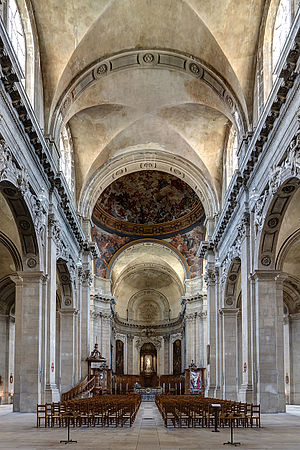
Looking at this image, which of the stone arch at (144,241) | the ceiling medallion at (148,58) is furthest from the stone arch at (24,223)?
the stone arch at (144,241)

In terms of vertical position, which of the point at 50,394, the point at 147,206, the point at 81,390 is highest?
the point at 147,206

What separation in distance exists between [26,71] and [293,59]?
31.6ft

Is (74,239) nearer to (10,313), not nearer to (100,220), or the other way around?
(10,313)

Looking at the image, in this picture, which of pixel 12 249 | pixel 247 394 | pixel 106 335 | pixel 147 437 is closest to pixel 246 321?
pixel 247 394

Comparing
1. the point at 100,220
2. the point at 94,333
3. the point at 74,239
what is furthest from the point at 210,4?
the point at 94,333

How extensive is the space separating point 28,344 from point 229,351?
1232cm

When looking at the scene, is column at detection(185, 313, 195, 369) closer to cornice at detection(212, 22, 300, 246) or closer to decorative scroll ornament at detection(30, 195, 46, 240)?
cornice at detection(212, 22, 300, 246)

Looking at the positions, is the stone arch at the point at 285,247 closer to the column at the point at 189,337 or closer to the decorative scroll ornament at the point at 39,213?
the decorative scroll ornament at the point at 39,213

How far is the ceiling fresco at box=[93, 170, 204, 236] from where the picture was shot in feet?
141

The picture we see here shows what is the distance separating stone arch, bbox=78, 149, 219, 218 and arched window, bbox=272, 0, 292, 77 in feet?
43.2

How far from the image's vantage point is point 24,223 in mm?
19781

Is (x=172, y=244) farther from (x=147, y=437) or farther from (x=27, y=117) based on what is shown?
(x=147, y=437)

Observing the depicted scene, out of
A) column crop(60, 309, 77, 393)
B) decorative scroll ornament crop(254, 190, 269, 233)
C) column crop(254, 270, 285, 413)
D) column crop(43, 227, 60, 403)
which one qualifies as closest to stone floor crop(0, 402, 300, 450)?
column crop(254, 270, 285, 413)

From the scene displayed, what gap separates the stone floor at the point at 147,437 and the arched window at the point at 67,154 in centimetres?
1547
